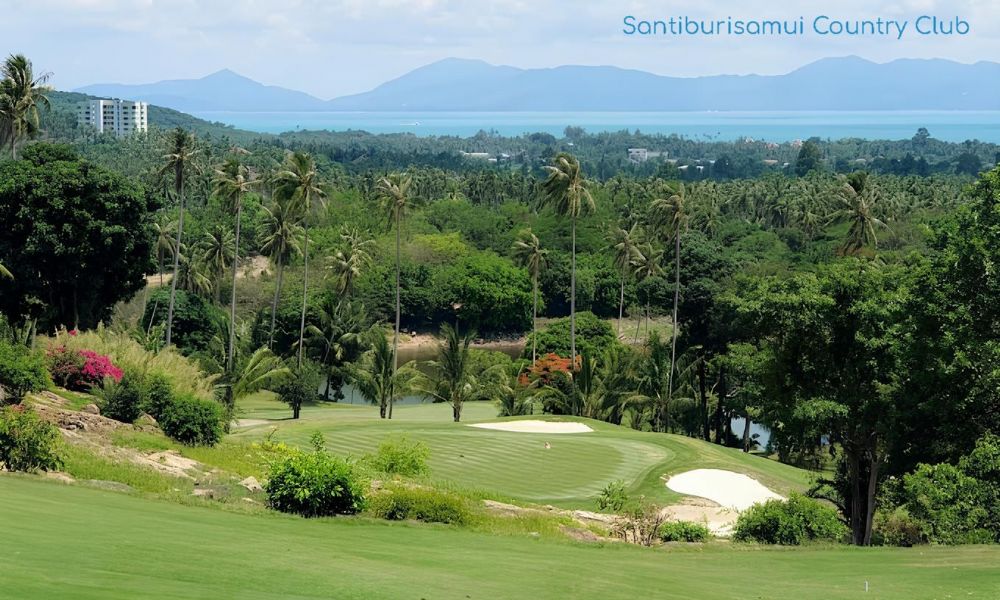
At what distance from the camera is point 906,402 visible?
2756 cm

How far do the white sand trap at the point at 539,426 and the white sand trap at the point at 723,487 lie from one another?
9.42 m

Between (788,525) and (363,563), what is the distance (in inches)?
489

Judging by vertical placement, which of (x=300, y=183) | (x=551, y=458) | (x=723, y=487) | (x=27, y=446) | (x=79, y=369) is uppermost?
(x=300, y=183)

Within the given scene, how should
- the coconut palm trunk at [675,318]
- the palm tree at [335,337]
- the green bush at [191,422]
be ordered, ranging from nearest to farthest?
the green bush at [191,422] → the coconut palm trunk at [675,318] → the palm tree at [335,337]

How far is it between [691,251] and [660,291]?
11.6 ft

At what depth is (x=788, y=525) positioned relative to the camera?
2323cm

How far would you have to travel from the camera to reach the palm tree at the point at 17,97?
57438 millimetres

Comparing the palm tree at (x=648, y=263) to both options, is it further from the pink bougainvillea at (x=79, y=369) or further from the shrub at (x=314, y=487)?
the shrub at (x=314, y=487)

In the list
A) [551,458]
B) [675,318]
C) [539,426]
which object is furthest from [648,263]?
[551,458]

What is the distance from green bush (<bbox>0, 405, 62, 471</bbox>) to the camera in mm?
20062

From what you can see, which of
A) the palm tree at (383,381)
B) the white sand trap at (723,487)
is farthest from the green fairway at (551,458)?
the palm tree at (383,381)

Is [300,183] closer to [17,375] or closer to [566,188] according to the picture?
[566,188]

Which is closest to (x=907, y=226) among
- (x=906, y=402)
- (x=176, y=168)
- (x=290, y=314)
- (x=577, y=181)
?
(x=577, y=181)

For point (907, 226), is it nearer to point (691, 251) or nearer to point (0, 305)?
point (691, 251)
